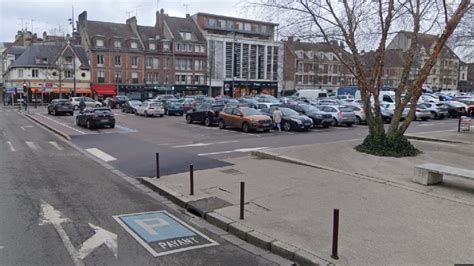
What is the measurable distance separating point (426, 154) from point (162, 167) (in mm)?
8819

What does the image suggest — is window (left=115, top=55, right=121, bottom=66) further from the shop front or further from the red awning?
the shop front

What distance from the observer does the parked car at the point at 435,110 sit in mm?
33531

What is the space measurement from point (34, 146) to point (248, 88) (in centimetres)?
6653

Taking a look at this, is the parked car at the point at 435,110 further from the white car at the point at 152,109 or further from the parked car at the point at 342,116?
the white car at the point at 152,109

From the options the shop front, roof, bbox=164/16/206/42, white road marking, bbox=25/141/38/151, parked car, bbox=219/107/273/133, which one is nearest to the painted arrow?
white road marking, bbox=25/141/38/151

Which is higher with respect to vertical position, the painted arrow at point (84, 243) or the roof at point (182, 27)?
the roof at point (182, 27)

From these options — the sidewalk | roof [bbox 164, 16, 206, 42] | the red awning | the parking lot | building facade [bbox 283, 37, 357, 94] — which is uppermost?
roof [bbox 164, 16, 206, 42]

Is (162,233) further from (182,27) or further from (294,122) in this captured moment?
(182,27)

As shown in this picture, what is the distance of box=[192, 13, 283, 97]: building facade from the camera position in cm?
7838

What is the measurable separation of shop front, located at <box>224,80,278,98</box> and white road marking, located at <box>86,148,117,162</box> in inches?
2362

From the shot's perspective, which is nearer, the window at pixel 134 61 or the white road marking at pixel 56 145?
the white road marking at pixel 56 145

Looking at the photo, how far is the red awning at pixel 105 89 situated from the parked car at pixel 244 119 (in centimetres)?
4700

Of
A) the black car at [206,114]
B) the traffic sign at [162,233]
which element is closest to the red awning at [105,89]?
the black car at [206,114]

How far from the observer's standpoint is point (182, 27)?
253ft
